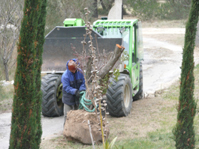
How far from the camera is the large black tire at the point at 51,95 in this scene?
800cm

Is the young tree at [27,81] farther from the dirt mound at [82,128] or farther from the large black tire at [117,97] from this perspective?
the large black tire at [117,97]

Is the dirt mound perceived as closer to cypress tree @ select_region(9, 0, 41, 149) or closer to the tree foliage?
cypress tree @ select_region(9, 0, 41, 149)

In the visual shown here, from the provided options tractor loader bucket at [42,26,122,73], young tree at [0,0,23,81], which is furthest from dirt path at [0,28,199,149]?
young tree at [0,0,23,81]

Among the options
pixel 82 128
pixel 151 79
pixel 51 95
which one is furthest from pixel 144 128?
pixel 151 79

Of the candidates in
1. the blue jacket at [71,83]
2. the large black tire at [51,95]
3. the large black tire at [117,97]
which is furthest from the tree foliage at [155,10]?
the blue jacket at [71,83]

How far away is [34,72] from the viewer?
410cm

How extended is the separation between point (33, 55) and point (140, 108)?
17.8 ft

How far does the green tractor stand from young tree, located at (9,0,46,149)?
12.0 feet

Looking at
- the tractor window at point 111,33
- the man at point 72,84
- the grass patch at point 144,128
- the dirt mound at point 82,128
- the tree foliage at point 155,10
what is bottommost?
the grass patch at point 144,128

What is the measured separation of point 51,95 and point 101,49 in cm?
170

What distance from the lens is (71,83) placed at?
22.4ft

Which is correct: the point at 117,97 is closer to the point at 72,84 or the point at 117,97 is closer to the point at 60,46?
the point at 72,84

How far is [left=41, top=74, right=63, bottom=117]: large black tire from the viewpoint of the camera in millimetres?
8000

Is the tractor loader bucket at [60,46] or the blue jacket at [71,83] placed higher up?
the tractor loader bucket at [60,46]
